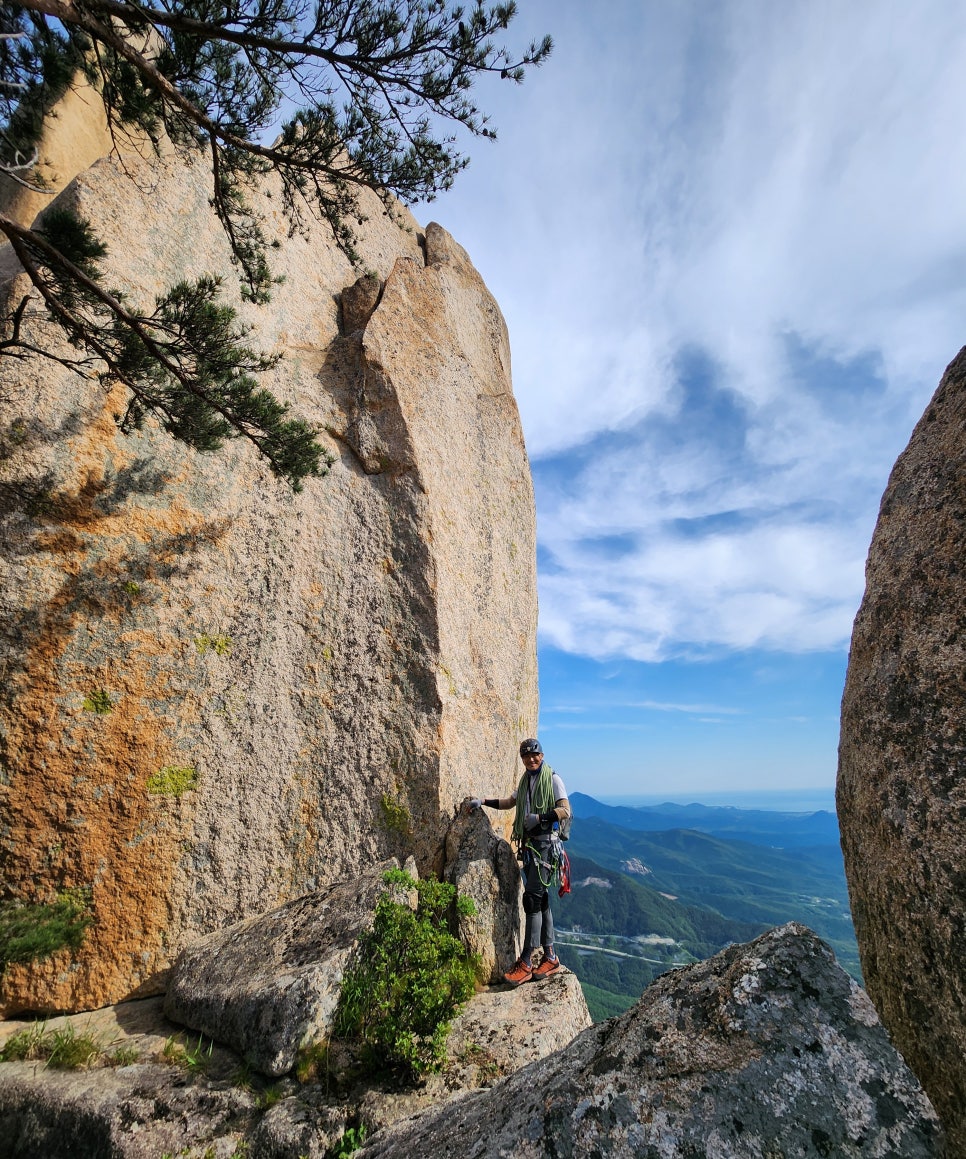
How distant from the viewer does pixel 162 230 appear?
1145 centimetres

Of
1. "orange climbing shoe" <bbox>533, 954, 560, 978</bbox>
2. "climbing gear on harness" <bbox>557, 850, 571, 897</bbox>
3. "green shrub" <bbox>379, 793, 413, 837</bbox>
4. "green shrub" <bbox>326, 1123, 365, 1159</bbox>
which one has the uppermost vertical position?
"green shrub" <bbox>379, 793, 413, 837</bbox>

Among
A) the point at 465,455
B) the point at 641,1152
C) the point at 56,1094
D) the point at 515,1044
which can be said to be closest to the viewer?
the point at 641,1152

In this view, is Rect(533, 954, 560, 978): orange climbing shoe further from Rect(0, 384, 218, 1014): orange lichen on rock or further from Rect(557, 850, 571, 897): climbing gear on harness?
Rect(0, 384, 218, 1014): orange lichen on rock

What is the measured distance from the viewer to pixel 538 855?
995 cm

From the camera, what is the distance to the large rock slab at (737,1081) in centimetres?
266

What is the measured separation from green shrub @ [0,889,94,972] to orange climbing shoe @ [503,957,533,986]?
589 cm

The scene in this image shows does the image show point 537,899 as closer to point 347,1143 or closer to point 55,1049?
point 347,1143

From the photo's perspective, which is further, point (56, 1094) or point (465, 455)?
point (465, 455)

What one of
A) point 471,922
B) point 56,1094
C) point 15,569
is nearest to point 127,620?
A: point 15,569

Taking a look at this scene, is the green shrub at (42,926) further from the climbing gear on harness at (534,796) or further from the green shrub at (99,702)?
the climbing gear on harness at (534,796)

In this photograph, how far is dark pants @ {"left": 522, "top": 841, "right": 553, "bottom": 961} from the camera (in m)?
9.78

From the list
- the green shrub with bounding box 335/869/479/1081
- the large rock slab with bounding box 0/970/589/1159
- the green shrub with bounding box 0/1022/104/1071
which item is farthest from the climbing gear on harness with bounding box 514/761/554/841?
the green shrub with bounding box 0/1022/104/1071

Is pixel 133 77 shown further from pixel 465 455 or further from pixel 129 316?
Answer: pixel 465 455

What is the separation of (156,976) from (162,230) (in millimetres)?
12313
